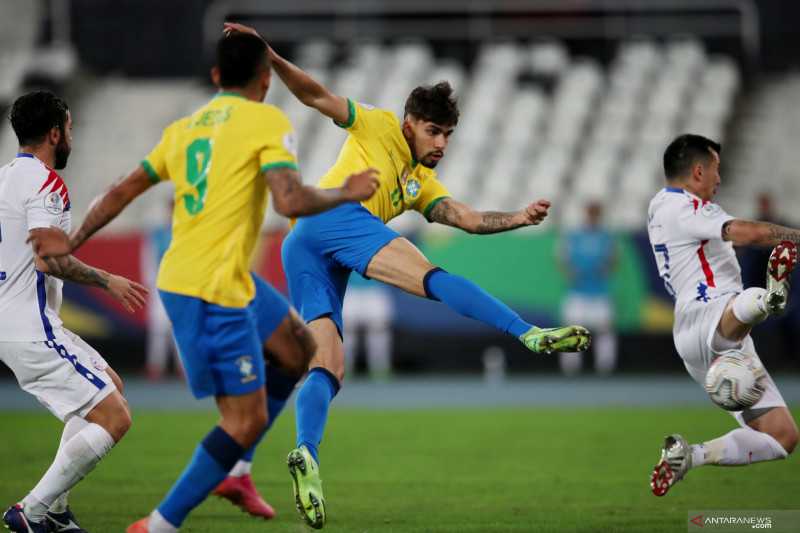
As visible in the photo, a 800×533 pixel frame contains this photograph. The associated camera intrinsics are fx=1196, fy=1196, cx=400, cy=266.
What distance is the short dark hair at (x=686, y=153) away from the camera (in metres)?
7.43

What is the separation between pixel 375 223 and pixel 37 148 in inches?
78.6

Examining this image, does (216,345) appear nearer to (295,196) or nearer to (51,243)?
(295,196)

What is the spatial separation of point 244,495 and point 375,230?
181 cm

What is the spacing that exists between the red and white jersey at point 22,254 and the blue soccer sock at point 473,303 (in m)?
2.12

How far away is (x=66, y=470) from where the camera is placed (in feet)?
20.8

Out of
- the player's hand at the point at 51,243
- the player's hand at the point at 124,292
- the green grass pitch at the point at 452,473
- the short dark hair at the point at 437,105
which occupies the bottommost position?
the green grass pitch at the point at 452,473

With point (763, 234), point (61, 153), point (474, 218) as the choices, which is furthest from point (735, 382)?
point (61, 153)

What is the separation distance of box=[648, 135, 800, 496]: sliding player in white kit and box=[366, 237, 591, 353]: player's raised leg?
114cm

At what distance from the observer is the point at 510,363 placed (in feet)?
63.1

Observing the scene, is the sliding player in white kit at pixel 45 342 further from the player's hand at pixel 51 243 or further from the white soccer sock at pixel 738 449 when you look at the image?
the white soccer sock at pixel 738 449

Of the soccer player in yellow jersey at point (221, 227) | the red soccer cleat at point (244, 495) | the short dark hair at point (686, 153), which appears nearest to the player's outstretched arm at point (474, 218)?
the short dark hair at point (686, 153)

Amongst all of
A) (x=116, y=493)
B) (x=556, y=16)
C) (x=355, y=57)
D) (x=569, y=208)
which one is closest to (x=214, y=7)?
(x=355, y=57)

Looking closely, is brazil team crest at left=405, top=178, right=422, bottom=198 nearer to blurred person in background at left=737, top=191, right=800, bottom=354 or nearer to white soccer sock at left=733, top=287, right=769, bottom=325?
white soccer sock at left=733, top=287, right=769, bottom=325

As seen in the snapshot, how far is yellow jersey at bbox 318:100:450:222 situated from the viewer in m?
7.47
